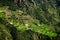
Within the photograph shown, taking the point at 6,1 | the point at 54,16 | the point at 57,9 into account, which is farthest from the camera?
the point at 57,9

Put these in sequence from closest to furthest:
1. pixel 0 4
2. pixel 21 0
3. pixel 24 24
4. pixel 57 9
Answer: pixel 24 24 → pixel 0 4 → pixel 21 0 → pixel 57 9

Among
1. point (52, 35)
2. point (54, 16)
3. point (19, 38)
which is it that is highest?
point (19, 38)

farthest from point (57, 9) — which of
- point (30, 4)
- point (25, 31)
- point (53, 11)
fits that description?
point (25, 31)

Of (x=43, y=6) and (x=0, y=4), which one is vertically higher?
(x=0, y=4)

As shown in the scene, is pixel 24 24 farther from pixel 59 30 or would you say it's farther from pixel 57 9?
pixel 57 9

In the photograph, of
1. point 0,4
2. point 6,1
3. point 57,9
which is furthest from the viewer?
point 57,9

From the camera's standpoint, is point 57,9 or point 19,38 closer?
point 19,38

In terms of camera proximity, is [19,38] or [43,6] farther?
[43,6]

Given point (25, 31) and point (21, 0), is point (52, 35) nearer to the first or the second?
point (25, 31)

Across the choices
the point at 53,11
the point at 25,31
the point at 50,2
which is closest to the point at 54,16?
the point at 53,11
